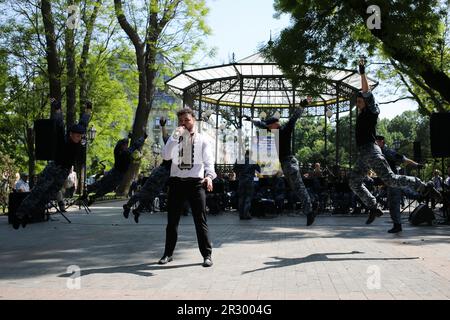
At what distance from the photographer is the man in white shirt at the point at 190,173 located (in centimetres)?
596

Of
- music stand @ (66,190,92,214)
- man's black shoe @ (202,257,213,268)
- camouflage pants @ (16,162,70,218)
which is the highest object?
camouflage pants @ (16,162,70,218)

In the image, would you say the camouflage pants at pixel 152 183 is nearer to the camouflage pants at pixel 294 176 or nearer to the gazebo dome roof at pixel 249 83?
the camouflage pants at pixel 294 176

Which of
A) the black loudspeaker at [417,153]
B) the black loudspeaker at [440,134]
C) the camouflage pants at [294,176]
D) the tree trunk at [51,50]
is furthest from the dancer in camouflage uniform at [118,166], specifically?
the tree trunk at [51,50]

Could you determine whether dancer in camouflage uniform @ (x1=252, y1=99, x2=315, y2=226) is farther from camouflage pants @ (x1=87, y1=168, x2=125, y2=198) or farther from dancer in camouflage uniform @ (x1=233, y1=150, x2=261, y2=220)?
dancer in camouflage uniform @ (x1=233, y1=150, x2=261, y2=220)

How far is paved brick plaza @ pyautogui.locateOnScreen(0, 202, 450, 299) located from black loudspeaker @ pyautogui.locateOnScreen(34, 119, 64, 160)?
1.72 metres

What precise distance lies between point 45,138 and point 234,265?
247 inches

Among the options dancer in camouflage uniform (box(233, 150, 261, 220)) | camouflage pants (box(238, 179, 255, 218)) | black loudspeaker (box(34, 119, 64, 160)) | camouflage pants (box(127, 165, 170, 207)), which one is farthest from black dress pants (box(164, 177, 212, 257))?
camouflage pants (box(238, 179, 255, 218))

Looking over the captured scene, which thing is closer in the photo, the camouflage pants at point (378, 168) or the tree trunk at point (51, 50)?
the camouflage pants at point (378, 168)

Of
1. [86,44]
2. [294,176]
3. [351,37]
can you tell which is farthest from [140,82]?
[294,176]

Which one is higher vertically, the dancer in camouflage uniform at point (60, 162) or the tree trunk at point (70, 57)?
the tree trunk at point (70, 57)

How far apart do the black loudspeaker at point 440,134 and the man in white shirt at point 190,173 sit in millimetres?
7840

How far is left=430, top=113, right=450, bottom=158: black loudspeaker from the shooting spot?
11.6m
